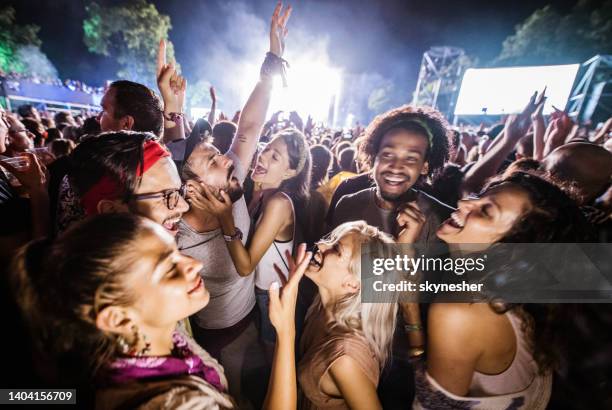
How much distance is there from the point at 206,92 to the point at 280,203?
46.8 meters

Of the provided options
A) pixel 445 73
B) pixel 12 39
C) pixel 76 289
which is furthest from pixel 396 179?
pixel 12 39

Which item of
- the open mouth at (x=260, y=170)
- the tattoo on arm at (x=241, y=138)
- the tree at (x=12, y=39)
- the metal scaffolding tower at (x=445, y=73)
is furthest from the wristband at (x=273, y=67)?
the tree at (x=12, y=39)

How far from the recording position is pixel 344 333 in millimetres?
1443

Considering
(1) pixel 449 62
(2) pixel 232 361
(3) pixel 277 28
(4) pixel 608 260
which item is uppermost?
(1) pixel 449 62

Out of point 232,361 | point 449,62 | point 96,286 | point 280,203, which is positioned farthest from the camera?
point 449,62

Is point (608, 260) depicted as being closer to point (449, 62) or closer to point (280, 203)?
point (280, 203)

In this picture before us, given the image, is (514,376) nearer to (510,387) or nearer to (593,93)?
(510,387)

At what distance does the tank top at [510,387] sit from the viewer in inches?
49.3

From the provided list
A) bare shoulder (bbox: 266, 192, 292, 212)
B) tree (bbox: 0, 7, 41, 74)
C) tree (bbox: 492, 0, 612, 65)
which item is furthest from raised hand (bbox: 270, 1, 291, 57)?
tree (bbox: 0, 7, 41, 74)

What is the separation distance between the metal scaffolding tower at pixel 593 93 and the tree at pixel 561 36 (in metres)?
10.1

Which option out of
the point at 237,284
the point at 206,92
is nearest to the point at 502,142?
the point at 237,284

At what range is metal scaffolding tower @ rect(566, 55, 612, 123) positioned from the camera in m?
9.02

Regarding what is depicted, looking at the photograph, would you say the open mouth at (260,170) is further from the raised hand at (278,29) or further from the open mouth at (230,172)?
the raised hand at (278,29)

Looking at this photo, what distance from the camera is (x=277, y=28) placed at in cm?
231
